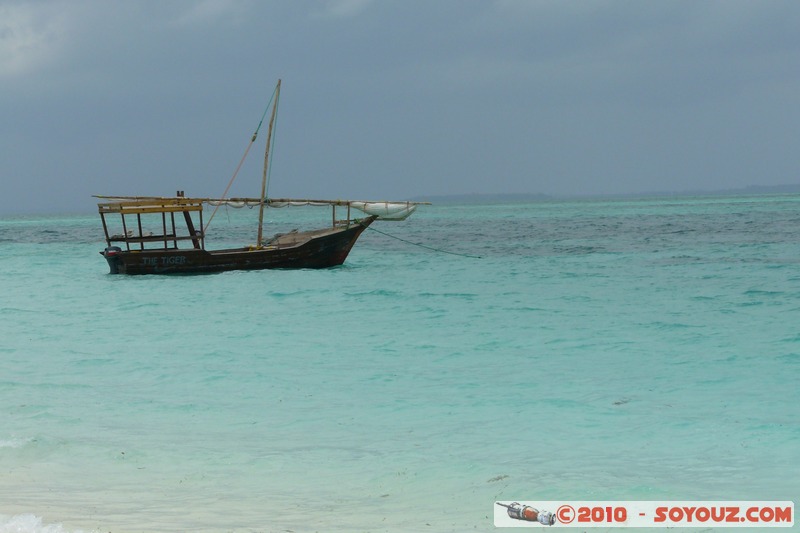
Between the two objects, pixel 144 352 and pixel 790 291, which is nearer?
pixel 144 352

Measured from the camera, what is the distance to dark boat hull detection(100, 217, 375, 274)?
977 inches

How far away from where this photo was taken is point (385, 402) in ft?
32.0

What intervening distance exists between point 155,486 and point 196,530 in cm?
133

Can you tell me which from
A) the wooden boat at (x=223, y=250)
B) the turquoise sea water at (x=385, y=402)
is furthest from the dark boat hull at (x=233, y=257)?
the turquoise sea water at (x=385, y=402)

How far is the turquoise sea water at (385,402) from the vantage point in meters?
6.34

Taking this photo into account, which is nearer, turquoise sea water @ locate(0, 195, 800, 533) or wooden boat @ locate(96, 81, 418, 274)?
turquoise sea water @ locate(0, 195, 800, 533)

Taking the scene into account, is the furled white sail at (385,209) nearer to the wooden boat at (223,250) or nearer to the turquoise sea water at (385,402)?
the wooden boat at (223,250)

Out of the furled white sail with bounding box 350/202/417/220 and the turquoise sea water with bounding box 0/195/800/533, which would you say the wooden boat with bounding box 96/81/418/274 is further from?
the turquoise sea water with bounding box 0/195/800/533

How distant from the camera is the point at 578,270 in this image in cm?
2639

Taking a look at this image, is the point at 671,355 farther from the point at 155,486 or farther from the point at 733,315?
the point at 155,486

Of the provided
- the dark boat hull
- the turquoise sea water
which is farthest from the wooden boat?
the turquoise sea water

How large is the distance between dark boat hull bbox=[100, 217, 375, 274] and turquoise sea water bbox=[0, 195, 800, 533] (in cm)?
246

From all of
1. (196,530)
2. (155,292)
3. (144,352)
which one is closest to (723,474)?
(196,530)

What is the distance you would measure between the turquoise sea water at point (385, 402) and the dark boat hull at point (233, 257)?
2461mm
